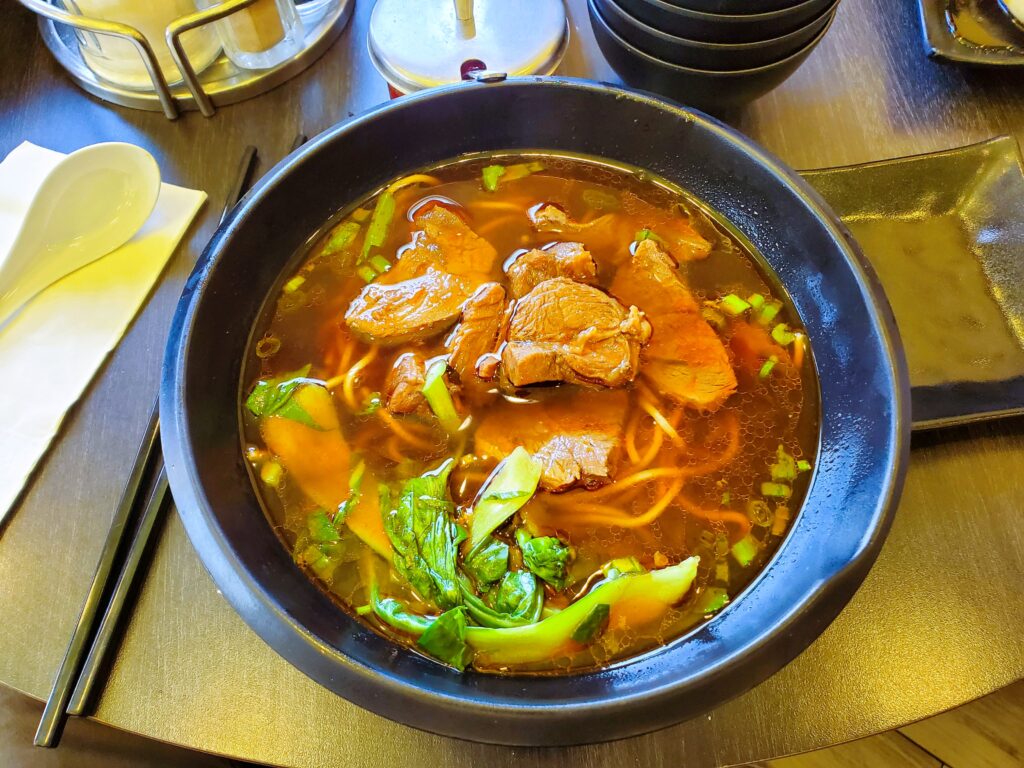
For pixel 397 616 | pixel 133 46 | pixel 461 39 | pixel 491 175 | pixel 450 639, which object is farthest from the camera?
pixel 133 46

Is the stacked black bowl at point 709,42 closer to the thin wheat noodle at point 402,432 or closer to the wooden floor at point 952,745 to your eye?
the thin wheat noodle at point 402,432

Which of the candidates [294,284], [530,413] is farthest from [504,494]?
[294,284]

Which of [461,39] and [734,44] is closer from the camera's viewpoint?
[734,44]

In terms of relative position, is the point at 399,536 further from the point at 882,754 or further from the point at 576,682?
the point at 882,754

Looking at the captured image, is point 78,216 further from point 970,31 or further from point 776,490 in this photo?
point 970,31

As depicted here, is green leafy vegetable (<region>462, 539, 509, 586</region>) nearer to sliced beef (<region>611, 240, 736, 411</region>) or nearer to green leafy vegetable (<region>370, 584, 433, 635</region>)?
green leafy vegetable (<region>370, 584, 433, 635</region>)

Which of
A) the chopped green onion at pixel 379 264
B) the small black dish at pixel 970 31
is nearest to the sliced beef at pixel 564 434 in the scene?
the chopped green onion at pixel 379 264

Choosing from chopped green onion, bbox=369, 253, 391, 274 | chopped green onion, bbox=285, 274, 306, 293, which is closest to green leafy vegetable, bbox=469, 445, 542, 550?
chopped green onion, bbox=369, 253, 391, 274
